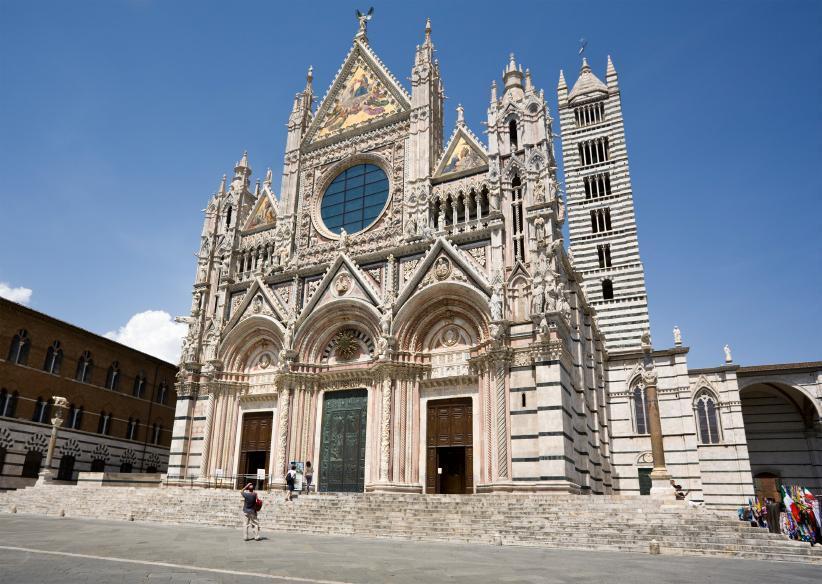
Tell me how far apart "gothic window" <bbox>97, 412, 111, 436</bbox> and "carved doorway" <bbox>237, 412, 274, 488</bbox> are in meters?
12.0

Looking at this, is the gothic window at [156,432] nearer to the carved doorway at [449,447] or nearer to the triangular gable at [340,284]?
the triangular gable at [340,284]

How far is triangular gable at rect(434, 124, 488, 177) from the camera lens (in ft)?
88.7

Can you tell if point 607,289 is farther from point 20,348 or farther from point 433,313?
point 20,348

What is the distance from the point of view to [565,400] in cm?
2116

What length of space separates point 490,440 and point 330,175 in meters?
17.6

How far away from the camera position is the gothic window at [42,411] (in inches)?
1206

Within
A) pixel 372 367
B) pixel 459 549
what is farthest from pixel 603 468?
pixel 459 549

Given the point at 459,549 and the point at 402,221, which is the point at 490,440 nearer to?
the point at 459,549

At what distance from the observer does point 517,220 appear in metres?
24.4

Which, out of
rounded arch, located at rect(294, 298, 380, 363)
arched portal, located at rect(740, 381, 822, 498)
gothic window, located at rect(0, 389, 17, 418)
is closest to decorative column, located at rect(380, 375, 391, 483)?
rounded arch, located at rect(294, 298, 380, 363)

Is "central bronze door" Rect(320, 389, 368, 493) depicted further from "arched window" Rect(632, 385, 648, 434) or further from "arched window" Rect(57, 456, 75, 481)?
"arched window" Rect(57, 456, 75, 481)

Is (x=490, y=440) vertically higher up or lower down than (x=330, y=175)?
lower down

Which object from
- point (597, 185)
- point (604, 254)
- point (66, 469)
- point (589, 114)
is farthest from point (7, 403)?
point (589, 114)

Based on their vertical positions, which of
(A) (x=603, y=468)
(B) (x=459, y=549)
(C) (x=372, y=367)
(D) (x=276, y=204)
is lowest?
(B) (x=459, y=549)
